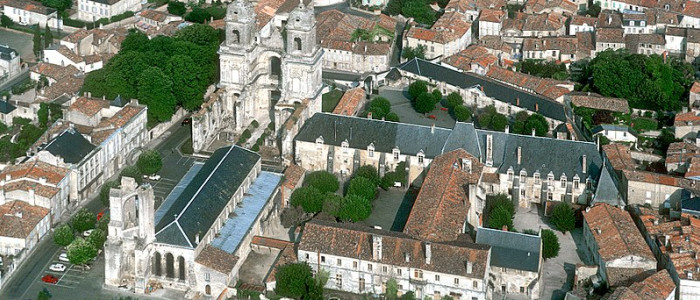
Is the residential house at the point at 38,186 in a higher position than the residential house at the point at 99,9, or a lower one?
lower

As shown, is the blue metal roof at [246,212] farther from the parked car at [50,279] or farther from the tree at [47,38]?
the tree at [47,38]

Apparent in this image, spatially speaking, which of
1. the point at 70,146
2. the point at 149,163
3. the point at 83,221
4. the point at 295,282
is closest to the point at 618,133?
the point at 295,282

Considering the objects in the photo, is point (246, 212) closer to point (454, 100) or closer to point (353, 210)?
point (353, 210)

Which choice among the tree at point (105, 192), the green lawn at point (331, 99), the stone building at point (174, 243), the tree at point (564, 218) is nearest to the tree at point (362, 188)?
the stone building at point (174, 243)

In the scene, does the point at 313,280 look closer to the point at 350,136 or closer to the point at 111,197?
the point at 111,197

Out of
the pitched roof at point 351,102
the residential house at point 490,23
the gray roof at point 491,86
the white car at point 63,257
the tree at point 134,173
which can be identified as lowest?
the white car at point 63,257

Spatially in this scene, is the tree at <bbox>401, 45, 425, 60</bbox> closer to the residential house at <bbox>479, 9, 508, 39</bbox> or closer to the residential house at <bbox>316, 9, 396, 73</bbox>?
the residential house at <bbox>316, 9, 396, 73</bbox>

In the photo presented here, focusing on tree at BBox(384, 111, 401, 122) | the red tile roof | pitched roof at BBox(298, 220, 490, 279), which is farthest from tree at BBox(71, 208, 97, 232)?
tree at BBox(384, 111, 401, 122)
